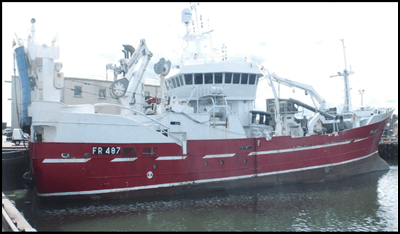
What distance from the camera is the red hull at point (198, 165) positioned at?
10.9 m

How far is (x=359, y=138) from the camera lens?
18422 mm

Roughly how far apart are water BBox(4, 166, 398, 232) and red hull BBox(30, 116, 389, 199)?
49 centimetres

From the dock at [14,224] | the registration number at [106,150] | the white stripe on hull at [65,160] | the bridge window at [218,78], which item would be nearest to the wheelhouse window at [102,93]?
the bridge window at [218,78]

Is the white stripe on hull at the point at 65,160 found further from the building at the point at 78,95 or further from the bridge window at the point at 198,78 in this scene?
the building at the point at 78,95

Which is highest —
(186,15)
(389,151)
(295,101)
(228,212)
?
(186,15)

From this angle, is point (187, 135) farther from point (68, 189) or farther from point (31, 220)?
point (31, 220)

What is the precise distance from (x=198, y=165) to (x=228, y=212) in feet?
9.39

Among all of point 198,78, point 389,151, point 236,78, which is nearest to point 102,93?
point 198,78

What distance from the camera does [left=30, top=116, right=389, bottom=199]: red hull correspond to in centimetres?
1093

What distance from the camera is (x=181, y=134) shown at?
43.6 ft

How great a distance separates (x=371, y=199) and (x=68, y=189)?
12.0 m

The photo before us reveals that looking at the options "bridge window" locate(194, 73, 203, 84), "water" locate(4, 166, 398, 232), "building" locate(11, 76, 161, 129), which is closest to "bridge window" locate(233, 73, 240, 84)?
"bridge window" locate(194, 73, 203, 84)

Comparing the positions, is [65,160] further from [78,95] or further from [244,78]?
[78,95]

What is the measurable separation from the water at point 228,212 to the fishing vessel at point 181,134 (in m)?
0.69
